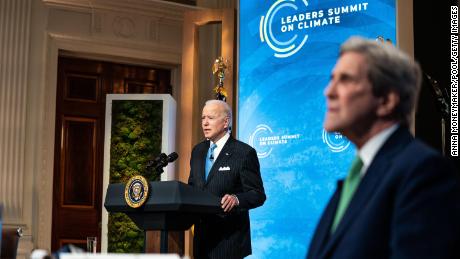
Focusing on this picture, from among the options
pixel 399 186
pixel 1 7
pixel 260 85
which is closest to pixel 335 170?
pixel 260 85

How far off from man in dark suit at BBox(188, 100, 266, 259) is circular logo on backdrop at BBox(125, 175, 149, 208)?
1.32 ft

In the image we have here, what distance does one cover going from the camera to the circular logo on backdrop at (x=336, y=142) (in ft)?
18.9

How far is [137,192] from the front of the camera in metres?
3.67

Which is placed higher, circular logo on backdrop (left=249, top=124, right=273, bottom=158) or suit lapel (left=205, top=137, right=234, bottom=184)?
circular logo on backdrop (left=249, top=124, right=273, bottom=158)

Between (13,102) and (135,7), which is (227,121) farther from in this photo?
(135,7)

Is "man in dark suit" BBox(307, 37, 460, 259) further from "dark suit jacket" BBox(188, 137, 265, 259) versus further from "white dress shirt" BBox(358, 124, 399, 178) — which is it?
"dark suit jacket" BBox(188, 137, 265, 259)

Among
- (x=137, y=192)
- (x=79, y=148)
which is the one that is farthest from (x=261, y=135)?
(x=137, y=192)

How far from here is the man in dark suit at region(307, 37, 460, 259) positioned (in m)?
1.44

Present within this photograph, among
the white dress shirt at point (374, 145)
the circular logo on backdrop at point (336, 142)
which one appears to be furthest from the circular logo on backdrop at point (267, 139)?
the white dress shirt at point (374, 145)

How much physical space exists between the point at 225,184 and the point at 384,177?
2557 mm

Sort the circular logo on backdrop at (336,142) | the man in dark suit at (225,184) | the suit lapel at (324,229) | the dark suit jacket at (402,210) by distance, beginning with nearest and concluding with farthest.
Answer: the dark suit jacket at (402,210), the suit lapel at (324,229), the man in dark suit at (225,184), the circular logo on backdrop at (336,142)

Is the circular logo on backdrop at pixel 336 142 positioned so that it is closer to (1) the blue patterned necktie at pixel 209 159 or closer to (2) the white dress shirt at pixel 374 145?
(1) the blue patterned necktie at pixel 209 159

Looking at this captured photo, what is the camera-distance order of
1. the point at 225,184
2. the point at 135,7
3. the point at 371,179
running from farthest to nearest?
the point at 135,7
the point at 225,184
the point at 371,179

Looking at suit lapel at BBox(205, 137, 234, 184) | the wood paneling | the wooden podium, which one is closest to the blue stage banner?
suit lapel at BBox(205, 137, 234, 184)
